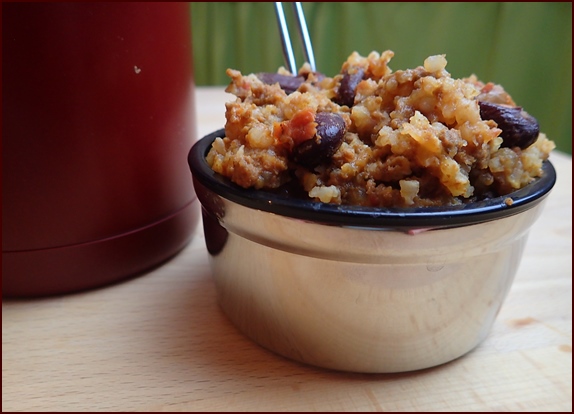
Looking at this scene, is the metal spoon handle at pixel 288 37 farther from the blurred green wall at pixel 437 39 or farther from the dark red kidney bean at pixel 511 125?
the blurred green wall at pixel 437 39

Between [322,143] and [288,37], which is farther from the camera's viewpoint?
[288,37]

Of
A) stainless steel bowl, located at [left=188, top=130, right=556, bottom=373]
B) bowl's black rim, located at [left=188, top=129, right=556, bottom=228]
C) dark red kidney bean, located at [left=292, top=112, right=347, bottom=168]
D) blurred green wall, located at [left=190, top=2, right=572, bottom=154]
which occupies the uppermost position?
dark red kidney bean, located at [left=292, top=112, right=347, bottom=168]

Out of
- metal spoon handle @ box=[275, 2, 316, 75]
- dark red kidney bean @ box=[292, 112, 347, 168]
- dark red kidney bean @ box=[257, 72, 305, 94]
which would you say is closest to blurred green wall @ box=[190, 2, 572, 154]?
metal spoon handle @ box=[275, 2, 316, 75]

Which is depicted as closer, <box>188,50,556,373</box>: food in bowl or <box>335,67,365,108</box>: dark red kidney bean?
<box>188,50,556,373</box>: food in bowl

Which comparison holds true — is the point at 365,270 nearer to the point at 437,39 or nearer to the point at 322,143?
the point at 322,143

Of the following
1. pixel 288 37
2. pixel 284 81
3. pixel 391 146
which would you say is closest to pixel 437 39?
pixel 288 37

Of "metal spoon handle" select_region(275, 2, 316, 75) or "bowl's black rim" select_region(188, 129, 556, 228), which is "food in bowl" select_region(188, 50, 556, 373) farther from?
"metal spoon handle" select_region(275, 2, 316, 75)

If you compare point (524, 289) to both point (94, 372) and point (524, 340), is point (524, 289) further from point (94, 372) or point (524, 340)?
point (94, 372)
